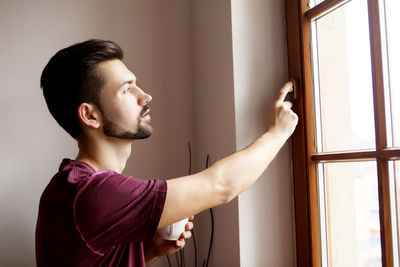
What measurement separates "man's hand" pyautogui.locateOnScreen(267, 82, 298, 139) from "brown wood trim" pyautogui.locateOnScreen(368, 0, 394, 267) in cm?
24

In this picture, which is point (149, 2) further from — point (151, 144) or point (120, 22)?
point (151, 144)

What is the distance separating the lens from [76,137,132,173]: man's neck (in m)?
1.13

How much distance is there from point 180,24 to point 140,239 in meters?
1.12

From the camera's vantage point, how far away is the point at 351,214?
44.1 inches

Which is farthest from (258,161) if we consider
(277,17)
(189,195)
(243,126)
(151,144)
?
(151,144)

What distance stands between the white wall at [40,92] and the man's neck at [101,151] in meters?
0.52

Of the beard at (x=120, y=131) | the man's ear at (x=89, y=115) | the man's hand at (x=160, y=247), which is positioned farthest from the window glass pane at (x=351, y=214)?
the man's ear at (x=89, y=115)

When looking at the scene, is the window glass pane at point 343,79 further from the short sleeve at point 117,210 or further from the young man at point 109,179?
the short sleeve at point 117,210

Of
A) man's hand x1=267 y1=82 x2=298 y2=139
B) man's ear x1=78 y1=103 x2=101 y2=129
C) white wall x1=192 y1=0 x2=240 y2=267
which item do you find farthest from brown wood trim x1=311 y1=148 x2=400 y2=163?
man's ear x1=78 y1=103 x2=101 y2=129

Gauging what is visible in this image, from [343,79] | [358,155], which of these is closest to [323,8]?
[343,79]

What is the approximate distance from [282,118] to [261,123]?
0.18 meters

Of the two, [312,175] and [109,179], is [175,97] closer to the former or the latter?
[312,175]

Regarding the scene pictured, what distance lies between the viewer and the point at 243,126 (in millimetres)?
1306

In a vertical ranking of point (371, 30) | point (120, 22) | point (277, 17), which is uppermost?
point (120, 22)
